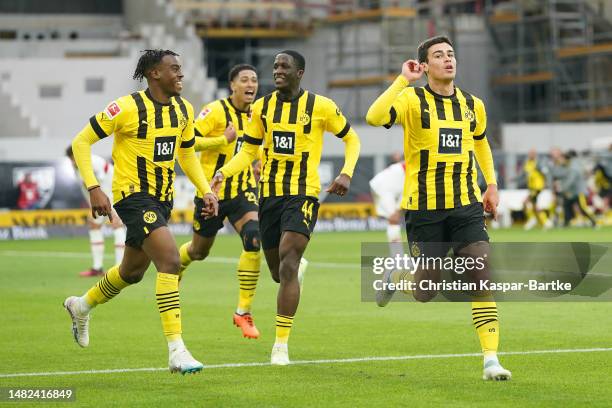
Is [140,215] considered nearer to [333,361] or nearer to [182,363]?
[182,363]

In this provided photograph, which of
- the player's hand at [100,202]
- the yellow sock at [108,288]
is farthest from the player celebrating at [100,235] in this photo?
the player's hand at [100,202]

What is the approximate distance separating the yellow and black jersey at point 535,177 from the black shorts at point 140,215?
28624 millimetres

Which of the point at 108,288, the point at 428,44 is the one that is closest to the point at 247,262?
the point at 108,288

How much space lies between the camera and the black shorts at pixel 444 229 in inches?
403

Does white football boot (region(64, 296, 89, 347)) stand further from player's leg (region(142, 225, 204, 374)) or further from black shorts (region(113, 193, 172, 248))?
player's leg (region(142, 225, 204, 374))

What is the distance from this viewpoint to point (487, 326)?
989 cm

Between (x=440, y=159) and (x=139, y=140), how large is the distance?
A: 2275mm

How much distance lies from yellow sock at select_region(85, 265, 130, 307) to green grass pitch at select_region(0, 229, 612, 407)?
1.54 ft

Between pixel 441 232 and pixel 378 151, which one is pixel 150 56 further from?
pixel 378 151

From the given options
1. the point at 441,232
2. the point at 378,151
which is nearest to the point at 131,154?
the point at 441,232

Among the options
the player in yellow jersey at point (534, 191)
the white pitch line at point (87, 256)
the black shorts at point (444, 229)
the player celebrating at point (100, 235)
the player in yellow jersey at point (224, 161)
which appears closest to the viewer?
the black shorts at point (444, 229)

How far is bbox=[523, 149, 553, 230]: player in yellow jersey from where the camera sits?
38.4m

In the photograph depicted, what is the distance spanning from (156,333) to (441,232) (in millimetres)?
3875

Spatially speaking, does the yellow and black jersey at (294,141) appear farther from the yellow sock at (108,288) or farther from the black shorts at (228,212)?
the black shorts at (228,212)
